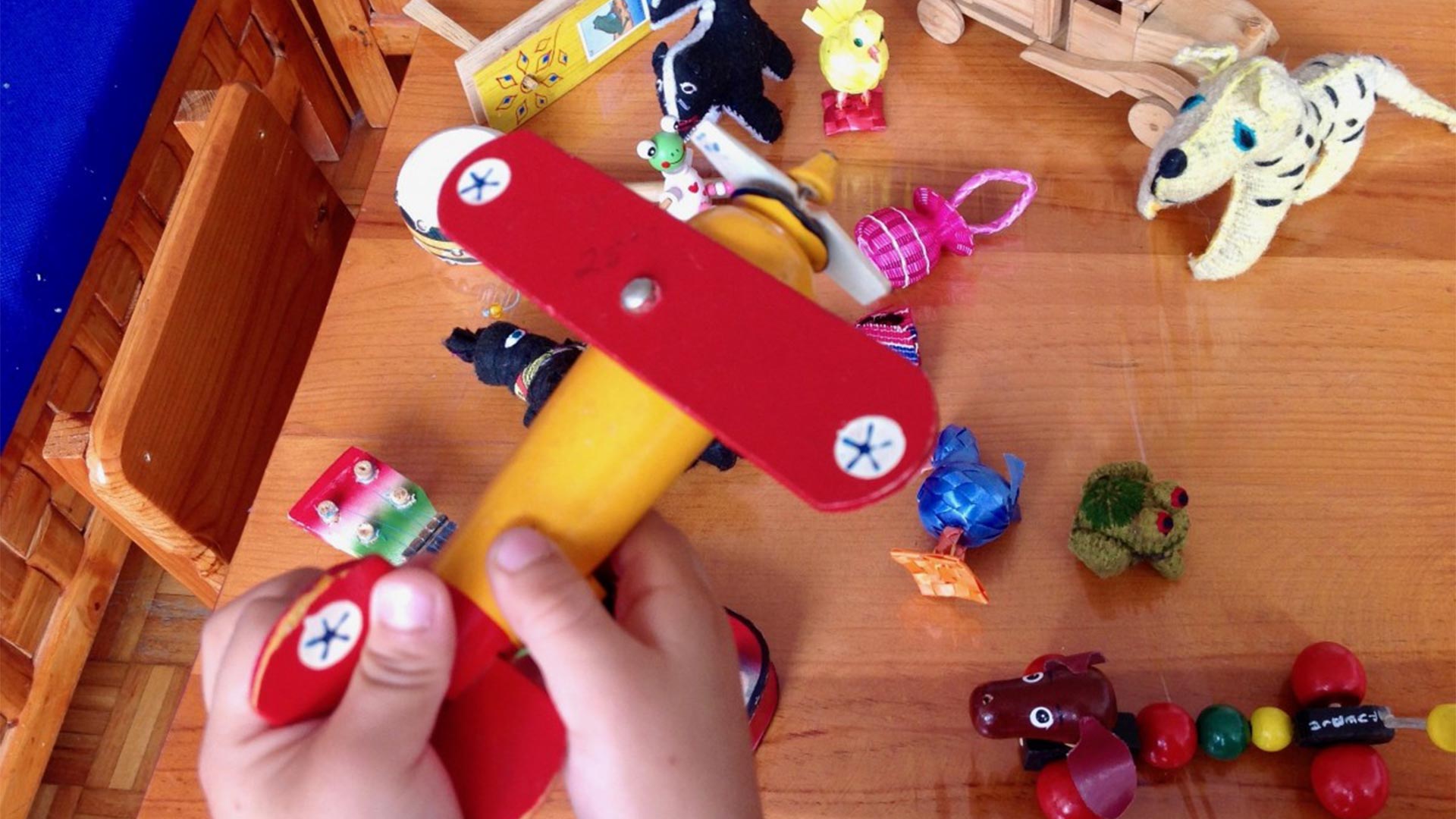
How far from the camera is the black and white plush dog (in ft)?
2.08

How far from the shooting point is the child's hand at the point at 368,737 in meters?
0.31

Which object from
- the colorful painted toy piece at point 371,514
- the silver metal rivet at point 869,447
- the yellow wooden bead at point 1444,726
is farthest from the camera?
the colorful painted toy piece at point 371,514

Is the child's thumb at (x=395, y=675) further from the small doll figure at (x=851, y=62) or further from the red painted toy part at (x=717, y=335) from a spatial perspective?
the small doll figure at (x=851, y=62)

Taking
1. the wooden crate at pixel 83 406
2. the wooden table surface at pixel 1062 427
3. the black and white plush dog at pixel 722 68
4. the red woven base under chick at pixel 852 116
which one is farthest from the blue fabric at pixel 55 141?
the red woven base under chick at pixel 852 116

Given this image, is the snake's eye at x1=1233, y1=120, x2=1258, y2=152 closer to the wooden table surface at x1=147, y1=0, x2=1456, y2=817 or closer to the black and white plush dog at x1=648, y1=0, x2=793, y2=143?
the wooden table surface at x1=147, y1=0, x2=1456, y2=817

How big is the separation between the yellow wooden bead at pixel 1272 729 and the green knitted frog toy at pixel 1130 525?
75 mm

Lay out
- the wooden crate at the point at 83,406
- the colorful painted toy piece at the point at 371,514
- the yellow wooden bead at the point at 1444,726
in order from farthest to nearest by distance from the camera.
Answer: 1. the wooden crate at the point at 83,406
2. the colorful painted toy piece at the point at 371,514
3. the yellow wooden bead at the point at 1444,726

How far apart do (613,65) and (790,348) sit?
0.46 meters

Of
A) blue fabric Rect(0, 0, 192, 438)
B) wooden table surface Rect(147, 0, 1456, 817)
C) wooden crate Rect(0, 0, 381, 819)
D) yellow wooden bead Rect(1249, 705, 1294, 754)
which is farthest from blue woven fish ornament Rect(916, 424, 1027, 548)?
blue fabric Rect(0, 0, 192, 438)

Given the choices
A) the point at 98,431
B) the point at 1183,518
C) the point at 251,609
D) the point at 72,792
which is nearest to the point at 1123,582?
the point at 1183,518

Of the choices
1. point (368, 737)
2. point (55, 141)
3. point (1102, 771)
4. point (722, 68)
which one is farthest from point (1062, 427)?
point (55, 141)

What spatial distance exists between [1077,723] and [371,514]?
0.36 m

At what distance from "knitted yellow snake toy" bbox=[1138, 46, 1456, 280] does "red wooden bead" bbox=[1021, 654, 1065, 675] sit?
0.25m

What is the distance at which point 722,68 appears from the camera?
25.0 inches
